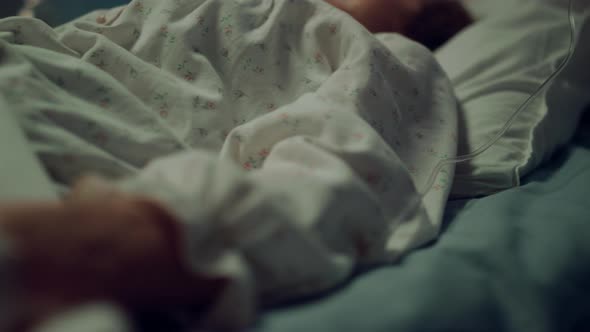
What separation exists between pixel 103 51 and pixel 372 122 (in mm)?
441

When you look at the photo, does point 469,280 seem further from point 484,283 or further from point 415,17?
point 415,17

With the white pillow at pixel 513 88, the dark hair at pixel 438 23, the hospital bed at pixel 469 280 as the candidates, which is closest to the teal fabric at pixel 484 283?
the hospital bed at pixel 469 280

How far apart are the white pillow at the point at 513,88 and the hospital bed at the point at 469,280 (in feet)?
0.45

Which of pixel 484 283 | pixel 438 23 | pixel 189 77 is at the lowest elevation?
pixel 438 23

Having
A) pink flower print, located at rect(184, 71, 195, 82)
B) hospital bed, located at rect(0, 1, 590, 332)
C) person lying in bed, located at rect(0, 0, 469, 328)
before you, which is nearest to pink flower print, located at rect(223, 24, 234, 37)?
person lying in bed, located at rect(0, 0, 469, 328)

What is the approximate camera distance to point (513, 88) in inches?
39.8

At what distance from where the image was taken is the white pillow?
2.83 feet

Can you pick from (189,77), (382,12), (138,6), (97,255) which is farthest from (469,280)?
(382,12)

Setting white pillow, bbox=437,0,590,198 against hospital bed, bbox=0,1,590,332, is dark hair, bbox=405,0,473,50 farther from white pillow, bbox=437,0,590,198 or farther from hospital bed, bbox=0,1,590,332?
hospital bed, bbox=0,1,590,332

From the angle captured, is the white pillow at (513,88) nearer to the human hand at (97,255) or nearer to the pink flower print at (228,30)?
the pink flower print at (228,30)

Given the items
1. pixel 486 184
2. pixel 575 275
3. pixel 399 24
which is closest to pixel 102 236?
pixel 575 275

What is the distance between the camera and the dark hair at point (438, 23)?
139 cm

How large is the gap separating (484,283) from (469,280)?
2 centimetres

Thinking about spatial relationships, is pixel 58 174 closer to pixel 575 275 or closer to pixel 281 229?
pixel 281 229
